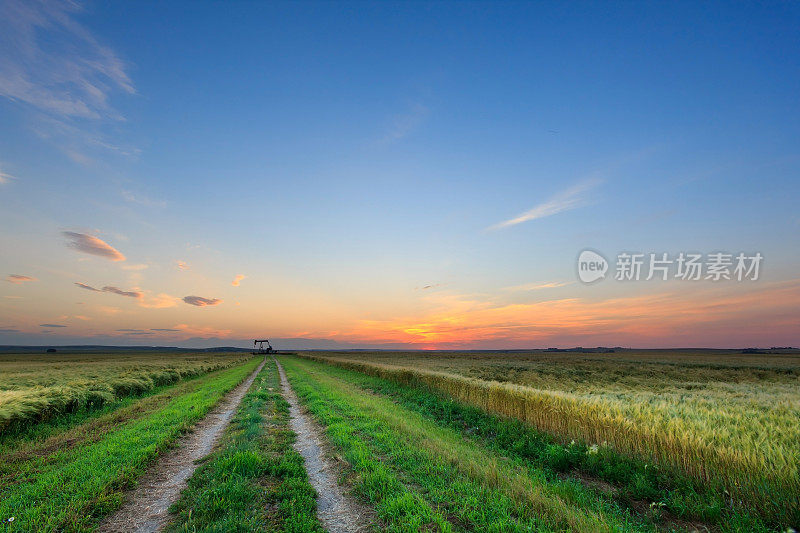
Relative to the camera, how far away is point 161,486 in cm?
688

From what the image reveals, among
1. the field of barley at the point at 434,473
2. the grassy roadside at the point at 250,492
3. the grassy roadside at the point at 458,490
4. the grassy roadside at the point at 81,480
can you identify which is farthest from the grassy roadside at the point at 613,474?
the grassy roadside at the point at 81,480

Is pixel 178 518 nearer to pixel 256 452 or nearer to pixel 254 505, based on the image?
pixel 254 505

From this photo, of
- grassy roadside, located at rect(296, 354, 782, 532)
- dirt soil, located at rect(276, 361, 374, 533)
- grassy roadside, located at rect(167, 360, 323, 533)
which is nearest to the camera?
grassy roadside, located at rect(167, 360, 323, 533)

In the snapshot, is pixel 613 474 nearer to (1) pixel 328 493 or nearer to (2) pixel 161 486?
(1) pixel 328 493

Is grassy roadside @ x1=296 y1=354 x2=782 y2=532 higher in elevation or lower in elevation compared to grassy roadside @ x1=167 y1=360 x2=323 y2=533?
lower

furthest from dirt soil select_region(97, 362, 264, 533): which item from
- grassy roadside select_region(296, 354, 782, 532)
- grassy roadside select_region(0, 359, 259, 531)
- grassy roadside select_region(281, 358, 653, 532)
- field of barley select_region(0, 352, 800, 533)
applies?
grassy roadside select_region(296, 354, 782, 532)

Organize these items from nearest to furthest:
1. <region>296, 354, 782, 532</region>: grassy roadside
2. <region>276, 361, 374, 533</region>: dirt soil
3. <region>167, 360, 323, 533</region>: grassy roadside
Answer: <region>167, 360, 323, 533</region>: grassy roadside < <region>276, 361, 374, 533</region>: dirt soil < <region>296, 354, 782, 532</region>: grassy roadside

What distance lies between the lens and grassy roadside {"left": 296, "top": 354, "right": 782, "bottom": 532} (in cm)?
584

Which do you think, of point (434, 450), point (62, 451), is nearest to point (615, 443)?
point (434, 450)

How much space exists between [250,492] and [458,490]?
12.2ft

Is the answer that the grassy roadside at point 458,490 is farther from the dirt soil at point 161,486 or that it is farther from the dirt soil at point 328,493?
the dirt soil at point 161,486

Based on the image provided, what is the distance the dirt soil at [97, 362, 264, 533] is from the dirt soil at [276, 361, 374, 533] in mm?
2402

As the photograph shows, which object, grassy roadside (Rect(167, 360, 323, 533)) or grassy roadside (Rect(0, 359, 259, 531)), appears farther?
grassy roadside (Rect(0, 359, 259, 531))

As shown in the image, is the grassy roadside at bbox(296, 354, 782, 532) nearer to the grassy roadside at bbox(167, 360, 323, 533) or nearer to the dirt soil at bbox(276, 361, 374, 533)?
the dirt soil at bbox(276, 361, 374, 533)
